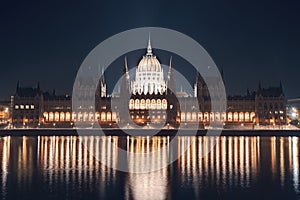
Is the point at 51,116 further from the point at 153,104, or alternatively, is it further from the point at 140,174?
the point at 140,174

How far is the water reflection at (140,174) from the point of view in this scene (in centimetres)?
2544

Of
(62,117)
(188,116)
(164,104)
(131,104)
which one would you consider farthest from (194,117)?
(62,117)

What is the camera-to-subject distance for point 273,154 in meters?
43.1

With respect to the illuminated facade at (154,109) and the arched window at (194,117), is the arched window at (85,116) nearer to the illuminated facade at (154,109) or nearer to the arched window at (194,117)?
the illuminated facade at (154,109)

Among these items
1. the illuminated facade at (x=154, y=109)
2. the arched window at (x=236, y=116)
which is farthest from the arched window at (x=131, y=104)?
the arched window at (x=236, y=116)

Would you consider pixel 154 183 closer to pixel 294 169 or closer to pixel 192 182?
pixel 192 182

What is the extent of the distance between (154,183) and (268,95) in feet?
333

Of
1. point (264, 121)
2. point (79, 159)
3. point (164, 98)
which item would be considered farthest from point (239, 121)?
point (79, 159)

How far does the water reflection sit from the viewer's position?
25438mm

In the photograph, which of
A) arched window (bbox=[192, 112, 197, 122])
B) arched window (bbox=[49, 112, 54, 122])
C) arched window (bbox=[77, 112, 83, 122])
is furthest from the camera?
arched window (bbox=[49, 112, 54, 122])

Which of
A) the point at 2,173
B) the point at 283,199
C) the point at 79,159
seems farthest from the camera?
the point at 79,159

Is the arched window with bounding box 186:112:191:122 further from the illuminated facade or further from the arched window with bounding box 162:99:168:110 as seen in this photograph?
the arched window with bounding box 162:99:168:110

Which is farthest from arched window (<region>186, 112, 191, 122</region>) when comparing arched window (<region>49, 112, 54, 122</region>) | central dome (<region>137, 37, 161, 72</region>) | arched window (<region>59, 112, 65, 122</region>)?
arched window (<region>49, 112, 54, 122</region>)

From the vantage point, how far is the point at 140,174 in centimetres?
3077
